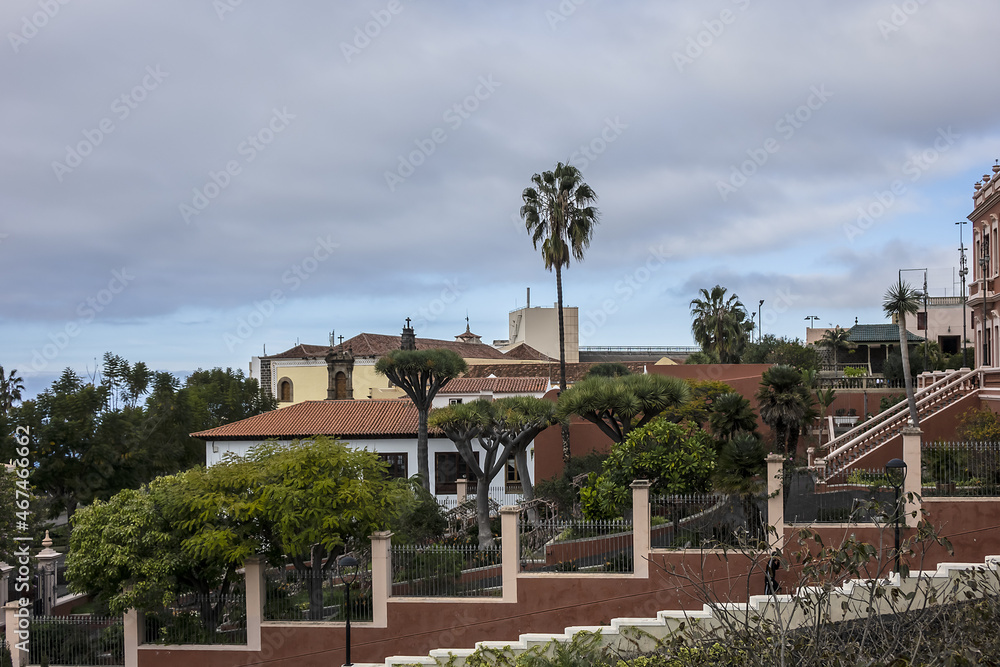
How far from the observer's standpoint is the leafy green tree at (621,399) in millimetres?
22984

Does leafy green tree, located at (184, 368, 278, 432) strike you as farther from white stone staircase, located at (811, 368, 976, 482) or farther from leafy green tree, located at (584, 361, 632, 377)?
white stone staircase, located at (811, 368, 976, 482)

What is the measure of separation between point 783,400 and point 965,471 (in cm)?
645

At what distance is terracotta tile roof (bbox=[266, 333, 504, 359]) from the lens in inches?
2248

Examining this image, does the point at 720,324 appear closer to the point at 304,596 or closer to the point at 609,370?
the point at 609,370

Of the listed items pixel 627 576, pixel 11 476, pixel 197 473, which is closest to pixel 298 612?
pixel 197 473

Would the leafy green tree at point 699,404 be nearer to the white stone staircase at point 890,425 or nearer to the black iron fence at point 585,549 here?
the white stone staircase at point 890,425

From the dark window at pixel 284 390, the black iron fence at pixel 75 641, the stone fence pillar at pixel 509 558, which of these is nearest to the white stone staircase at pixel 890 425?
the stone fence pillar at pixel 509 558

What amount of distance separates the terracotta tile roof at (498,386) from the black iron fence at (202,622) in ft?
59.9

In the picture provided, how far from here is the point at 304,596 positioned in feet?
57.3

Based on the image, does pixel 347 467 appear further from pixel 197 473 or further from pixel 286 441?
pixel 286 441

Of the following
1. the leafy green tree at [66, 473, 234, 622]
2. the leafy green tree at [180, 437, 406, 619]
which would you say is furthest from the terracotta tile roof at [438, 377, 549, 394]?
the leafy green tree at [66, 473, 234, 622]

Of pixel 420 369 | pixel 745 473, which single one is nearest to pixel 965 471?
pixel 745 473

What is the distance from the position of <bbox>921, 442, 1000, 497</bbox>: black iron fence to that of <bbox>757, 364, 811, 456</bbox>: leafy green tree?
17.7ft

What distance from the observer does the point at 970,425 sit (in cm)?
2294
